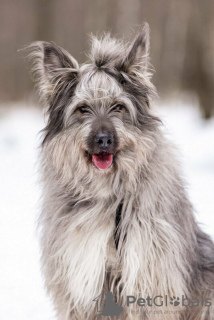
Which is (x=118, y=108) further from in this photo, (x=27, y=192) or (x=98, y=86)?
(x=27, y=192)

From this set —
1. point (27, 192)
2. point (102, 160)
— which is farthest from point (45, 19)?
point (102, 160)

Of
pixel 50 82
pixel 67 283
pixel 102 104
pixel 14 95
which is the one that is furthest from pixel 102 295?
pixel 14 95

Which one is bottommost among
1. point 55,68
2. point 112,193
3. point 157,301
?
point 157,301

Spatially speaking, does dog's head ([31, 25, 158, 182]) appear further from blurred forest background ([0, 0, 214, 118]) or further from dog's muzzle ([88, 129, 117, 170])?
blurred forest background ([0, 0, 214, 118])

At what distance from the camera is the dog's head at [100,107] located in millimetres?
3424

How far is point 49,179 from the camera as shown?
373 centimetres

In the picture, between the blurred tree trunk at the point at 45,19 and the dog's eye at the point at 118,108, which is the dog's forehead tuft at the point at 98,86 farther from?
the blurred tree trunk at the point at 45,19

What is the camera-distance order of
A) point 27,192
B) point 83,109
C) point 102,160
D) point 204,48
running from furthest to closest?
point 204,48 → point 27,192 → point 83,109 → point 102,160

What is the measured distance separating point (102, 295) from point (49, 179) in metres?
1.00

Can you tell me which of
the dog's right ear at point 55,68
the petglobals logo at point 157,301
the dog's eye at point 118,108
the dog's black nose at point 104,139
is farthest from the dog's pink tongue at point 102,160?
the petglobals logo at point 157,301

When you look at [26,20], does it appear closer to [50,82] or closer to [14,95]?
[14,95]

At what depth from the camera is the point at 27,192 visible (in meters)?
7.58

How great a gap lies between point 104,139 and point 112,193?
17.8 inches

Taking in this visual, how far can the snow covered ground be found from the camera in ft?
14.7
